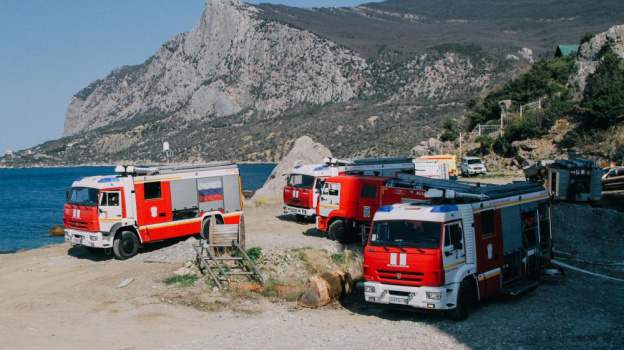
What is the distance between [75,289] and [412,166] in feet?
68.5

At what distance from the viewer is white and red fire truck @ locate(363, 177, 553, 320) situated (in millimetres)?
12992

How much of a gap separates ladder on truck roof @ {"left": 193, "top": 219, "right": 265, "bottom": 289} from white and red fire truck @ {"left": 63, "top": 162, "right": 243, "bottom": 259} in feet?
10.6

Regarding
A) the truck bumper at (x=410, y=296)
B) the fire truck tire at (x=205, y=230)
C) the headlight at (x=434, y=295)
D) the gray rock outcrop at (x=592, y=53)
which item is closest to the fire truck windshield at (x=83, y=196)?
the fire truck tire at (x=205, y=230)

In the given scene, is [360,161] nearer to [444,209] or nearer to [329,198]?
[329,198]

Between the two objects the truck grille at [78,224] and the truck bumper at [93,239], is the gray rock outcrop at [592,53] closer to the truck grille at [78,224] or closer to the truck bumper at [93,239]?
the truck bumper at [93,239]

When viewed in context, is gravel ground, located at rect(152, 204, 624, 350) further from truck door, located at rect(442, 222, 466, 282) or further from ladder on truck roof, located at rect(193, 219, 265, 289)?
ladder on truck roof, located at rect(193, 219, 265, 289)

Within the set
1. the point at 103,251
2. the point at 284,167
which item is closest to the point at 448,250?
the point at 103,251

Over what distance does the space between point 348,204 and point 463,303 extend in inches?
410

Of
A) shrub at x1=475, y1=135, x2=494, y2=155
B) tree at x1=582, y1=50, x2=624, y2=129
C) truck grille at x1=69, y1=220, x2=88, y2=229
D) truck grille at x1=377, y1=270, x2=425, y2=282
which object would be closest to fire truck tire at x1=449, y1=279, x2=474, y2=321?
truck grille at x1=377, y1=270, x2=425, y2=282

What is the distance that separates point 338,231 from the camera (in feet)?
77.4

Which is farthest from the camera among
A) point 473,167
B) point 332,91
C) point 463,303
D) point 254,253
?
point 332,91

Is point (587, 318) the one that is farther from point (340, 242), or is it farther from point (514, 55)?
point (514, 55)

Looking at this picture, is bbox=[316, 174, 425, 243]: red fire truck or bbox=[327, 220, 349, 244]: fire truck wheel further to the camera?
bbox=[327, 220, 349, 244]: fire truck wheel

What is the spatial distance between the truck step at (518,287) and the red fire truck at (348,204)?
761cm
